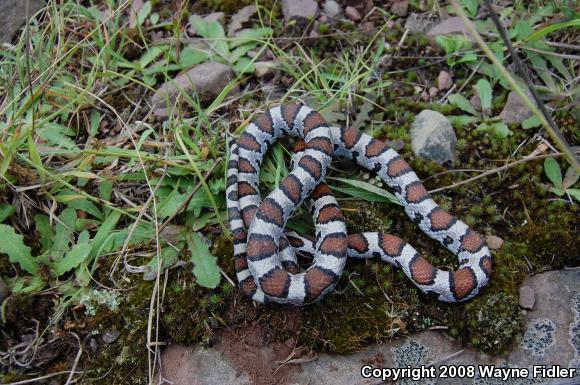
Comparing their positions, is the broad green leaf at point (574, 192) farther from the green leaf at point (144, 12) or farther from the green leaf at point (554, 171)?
the green leaf at point (144, 12)

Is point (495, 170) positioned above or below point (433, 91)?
below

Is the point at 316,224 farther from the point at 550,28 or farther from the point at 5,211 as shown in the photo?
the point at 550,28

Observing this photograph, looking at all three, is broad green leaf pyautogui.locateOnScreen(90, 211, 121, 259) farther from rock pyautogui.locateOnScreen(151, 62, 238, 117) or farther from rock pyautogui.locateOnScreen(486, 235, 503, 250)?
rock pyautogui.locateOnScreen(486, 235, 503, 250)

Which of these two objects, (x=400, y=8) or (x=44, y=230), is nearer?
(x=44, y=230)

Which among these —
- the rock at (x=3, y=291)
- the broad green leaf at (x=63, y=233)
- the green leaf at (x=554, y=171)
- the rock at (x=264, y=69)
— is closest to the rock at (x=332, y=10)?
the rock at (x=264, y=69)

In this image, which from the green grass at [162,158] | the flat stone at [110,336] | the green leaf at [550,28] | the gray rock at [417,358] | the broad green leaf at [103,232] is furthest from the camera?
the green leaf at [550,28]

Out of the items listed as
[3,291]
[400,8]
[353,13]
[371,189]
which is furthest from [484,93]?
[3,291]

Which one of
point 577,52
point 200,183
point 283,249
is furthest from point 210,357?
point 577,52
